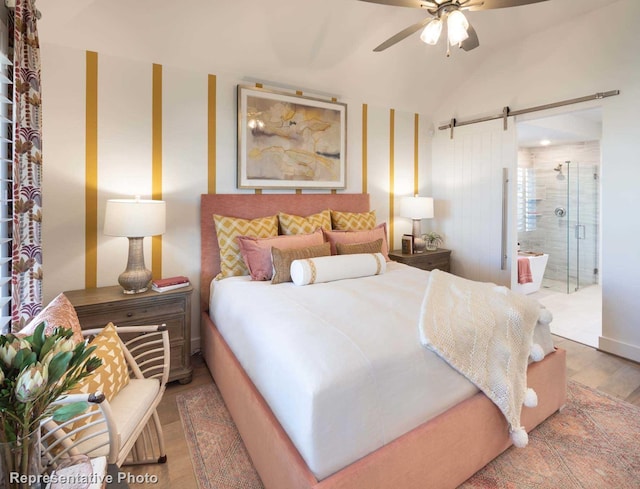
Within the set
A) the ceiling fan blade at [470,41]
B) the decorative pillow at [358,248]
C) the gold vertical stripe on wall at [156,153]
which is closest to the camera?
the ceiling fan blade at [470,41]

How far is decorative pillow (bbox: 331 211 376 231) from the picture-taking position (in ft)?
11.4

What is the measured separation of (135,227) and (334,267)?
140 cm

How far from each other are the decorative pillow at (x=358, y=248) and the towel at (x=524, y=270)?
2666mm

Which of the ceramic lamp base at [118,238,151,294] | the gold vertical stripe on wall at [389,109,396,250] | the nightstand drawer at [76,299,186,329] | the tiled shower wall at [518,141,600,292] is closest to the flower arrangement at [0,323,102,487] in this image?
the nightstand drawer at [76,299,186,329]

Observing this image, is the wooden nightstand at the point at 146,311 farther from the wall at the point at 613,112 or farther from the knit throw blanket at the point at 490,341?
the wall at the point at 613,112

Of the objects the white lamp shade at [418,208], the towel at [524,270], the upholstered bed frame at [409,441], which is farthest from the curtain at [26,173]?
the towel at [524,270]

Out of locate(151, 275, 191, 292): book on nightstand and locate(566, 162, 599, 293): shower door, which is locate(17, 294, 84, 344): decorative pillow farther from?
locate(566, 162, 599, 293): shower door

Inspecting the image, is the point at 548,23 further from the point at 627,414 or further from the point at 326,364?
the point at 326,364

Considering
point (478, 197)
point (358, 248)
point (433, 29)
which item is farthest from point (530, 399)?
point (478, 197)

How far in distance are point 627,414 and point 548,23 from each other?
334 centimetres

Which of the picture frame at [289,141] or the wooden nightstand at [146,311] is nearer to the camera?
the wooden nightstand at [146,311]

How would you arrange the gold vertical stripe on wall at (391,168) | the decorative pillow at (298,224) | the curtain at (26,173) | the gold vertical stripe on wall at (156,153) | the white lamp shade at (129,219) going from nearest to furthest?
the curtain at (26,173) < the white lamp shade at (129,219) < the gold vertical stripe on wall at (156,153) < the decorative pillow at (298,224) < the gold vertical stripe on wall at (391,168)

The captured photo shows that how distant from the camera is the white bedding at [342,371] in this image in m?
1.23

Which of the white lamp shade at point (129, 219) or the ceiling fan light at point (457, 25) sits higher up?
the ceiling fan light at point (457, 25)
